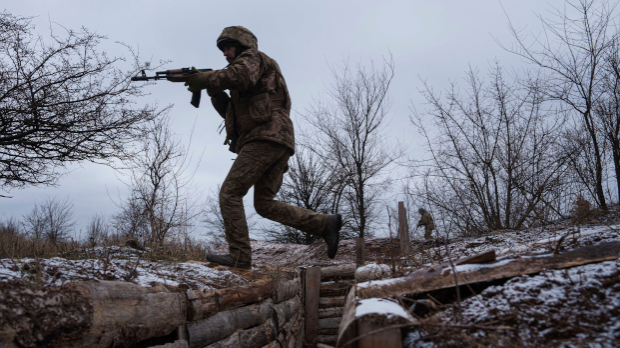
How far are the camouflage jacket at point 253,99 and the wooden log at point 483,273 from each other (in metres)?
2.01

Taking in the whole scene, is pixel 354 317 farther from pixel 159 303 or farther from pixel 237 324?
pixel 237 324

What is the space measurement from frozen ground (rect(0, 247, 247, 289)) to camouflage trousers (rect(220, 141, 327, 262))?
15.6 inches

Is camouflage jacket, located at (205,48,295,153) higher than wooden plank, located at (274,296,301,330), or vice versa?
camouflage jacket, located at (205,48,295,153)

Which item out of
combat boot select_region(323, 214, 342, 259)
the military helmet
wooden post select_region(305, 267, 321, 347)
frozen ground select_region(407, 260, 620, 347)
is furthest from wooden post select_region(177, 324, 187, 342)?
wooden post select_region(305, 267, 321, 347)

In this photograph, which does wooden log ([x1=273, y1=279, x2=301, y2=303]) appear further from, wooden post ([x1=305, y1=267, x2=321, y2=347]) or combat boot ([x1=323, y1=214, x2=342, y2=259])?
combat boot ([x1=323, y1=214, x2=342, y2=259])

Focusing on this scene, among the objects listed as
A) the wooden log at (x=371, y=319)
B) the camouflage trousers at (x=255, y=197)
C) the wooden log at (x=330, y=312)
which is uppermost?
the camouflage trousers at (x=255, y=197)

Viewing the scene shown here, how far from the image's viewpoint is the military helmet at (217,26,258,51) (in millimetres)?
3585

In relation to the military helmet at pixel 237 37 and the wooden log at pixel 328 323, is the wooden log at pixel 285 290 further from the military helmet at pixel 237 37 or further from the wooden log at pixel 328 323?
the military helmet at pixel 237 37

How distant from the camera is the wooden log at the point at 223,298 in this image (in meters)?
2.23

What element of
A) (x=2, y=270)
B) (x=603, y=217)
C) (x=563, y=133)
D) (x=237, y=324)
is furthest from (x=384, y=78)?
(x=2, y=270)

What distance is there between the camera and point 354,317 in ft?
4.51

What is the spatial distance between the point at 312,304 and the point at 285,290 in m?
1.23

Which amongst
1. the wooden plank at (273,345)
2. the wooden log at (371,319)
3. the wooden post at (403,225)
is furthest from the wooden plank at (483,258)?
the wooden post at (403,225)

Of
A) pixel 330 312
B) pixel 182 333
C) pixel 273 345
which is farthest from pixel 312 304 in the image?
pixel 182 333
